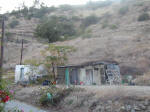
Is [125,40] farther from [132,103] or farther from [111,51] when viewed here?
[132,103]

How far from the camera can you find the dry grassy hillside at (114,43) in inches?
1390

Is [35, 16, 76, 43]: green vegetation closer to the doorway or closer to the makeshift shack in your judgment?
the makeshift shack

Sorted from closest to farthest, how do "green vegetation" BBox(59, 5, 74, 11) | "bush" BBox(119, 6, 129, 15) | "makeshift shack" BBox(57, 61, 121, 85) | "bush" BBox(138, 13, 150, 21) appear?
"makeshift shack" BBox(57, 61, 121, 85), "bush" BBox(138, 13, 150, 21), "bush" BBox(119, 6, 129, 15), "green vegetation" BBox(59, 5, 74, 11)

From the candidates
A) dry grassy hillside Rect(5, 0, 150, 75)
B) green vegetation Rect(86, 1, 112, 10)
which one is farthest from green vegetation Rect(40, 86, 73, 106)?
green vegetation Rect(86, 1, 112, 10)

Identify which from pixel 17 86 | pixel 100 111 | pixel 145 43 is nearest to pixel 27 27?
pixel 145 43

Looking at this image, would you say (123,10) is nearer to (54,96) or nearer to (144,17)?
(144,17)

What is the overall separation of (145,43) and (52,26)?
25145 mm

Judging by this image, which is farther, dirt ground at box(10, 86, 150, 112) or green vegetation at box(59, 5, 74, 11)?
green vegetation at box(59, 5, 74, 11)

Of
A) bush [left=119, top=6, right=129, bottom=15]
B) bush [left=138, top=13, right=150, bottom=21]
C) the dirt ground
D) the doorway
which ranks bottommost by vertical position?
the dirt ground

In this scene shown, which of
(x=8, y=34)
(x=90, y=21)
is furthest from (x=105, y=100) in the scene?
(x=90, y=21)

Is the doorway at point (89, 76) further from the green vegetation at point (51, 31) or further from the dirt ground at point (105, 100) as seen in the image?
the green vegetation at point (51, 31)

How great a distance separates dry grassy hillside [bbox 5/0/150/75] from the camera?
35309mm

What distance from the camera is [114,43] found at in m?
43.8

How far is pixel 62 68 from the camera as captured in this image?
30.4 m
